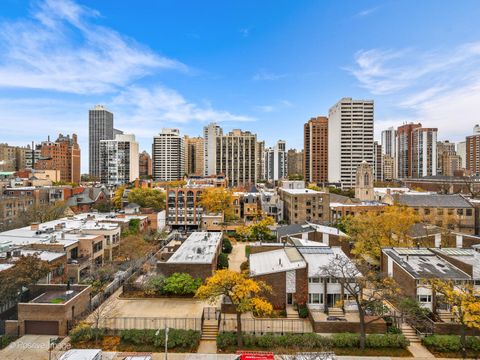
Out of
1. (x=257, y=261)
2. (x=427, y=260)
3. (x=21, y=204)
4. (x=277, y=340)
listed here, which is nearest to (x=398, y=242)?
(x=427, y=260)

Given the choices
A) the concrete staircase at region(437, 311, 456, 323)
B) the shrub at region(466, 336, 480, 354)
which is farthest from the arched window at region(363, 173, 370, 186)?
the shrub at region(466, 336, 480, 354)

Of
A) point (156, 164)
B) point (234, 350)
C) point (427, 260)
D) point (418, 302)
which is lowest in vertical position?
point (234, 350)

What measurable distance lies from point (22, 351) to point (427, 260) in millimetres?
34390

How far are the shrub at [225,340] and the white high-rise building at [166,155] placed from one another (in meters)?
158

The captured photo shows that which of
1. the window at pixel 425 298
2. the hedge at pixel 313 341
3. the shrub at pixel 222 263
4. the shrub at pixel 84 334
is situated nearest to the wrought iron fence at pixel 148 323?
the shrub at pixel 84 334

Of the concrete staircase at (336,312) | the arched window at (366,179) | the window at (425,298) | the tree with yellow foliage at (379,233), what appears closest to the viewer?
the concrete staircase at (336,312)

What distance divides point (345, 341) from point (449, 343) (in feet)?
23.8

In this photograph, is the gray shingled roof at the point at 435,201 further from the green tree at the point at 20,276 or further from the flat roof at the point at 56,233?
the green tree at the point at 20,276

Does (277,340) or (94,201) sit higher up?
(94,201)

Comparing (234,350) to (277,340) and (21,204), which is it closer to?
(277,340)

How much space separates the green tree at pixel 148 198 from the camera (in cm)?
7750

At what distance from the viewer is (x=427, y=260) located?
31.0 m

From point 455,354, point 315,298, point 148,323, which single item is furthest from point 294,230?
point 148,323

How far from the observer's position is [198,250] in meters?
37.0
